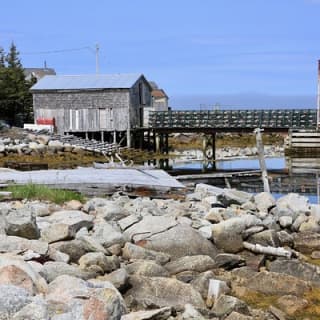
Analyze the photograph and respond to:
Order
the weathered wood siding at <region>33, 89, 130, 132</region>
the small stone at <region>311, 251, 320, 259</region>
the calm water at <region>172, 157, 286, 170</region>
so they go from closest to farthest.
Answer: the small stone at <region>311, 251, 320, 259</region> → the calm water at <region>172, 157, 286, 170</region> → the weathered wood siding at <region>33, 89, 130, 132</region>

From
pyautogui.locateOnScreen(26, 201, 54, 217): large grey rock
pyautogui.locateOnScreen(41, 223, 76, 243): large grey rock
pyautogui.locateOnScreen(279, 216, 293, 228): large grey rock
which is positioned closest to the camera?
pyautogui.locateOnScreen(41, 223, 76, 243): large grey rock

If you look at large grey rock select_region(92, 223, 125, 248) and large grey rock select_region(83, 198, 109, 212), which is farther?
large grey rock select_region(83, 198, 109, 212)

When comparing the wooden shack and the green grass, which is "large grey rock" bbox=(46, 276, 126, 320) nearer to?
the green grass

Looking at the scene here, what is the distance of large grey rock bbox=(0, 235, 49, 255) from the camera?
7.36 metres

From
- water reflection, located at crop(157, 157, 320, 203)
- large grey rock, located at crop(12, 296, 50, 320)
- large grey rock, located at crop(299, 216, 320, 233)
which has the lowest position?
water reflection, located at crop(157, 157, 320, 203)

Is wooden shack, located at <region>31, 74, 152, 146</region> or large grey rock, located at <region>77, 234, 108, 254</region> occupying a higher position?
wooden shack, located at <region>31, 74, 152, 146</region>

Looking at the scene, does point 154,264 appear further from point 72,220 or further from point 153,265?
point 72,220

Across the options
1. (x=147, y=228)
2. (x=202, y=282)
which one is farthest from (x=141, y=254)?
(x=202, y=282)

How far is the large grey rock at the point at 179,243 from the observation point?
884 centimetres

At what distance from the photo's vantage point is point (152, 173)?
64.1 feet

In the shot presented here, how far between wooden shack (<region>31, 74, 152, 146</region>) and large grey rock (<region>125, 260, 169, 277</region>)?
32296mm

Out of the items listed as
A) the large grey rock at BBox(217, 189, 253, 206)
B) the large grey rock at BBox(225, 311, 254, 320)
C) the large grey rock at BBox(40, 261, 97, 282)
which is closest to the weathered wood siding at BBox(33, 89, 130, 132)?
the large grey rock at BBox(217, 189, 253, 206)

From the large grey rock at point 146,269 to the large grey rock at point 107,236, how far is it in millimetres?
829

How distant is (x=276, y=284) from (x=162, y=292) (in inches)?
64.8
